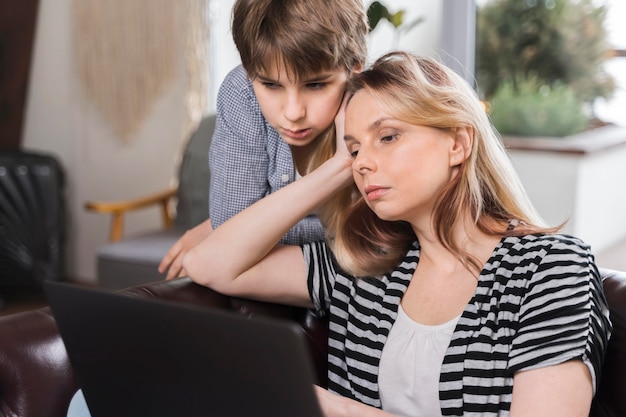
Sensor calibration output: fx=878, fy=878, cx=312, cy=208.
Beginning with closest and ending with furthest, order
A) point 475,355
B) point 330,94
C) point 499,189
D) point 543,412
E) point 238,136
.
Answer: point 543,412
point 475,355
point 499,189
point 330,94
point 238,136

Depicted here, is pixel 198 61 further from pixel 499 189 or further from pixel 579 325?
pixel 579 325

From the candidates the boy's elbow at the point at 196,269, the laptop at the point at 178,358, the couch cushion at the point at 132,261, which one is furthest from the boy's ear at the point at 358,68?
the couch cushion at the point at 132,261

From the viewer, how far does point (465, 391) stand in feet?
4.82

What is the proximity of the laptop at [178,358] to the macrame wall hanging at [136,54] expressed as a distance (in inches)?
115

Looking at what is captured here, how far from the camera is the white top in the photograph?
151cm

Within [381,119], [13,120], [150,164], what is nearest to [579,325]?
[381,119]

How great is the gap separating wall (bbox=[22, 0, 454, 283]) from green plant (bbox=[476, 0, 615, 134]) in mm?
1229

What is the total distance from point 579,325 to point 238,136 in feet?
2.81

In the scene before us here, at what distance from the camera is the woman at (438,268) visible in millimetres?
1392

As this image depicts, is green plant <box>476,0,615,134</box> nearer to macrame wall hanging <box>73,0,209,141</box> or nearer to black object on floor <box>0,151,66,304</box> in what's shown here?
macrame wall hanging <box>73,0,209,141</box>

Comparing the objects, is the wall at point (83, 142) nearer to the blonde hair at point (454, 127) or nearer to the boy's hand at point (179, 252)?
the boy's hand at point (179, 252)

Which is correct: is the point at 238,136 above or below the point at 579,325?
above

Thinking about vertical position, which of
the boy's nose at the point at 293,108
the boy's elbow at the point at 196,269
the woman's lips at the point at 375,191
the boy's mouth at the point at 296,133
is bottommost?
the boy's elbow at the point at 196,269

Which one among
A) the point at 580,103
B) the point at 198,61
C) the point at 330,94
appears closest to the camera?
the point at 330,94
